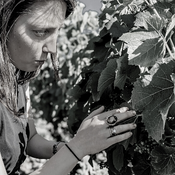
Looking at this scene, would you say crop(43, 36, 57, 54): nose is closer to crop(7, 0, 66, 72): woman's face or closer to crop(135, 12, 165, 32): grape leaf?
crop(7, 0, 66, 72): woman's face

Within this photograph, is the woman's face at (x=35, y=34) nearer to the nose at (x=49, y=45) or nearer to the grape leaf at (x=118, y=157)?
the nose at (x=49, y=45)

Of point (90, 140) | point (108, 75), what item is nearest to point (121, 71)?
point (108, 75)

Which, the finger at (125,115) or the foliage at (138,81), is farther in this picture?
the finger at (125,115)

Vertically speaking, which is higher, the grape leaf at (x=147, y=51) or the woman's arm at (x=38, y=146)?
the grape leaf at (x=147, y=51)

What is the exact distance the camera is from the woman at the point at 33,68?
1550 mm

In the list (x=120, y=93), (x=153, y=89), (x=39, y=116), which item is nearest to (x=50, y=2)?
(x=120, y=93)

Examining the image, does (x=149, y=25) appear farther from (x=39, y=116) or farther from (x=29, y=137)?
(x=39, y=116)

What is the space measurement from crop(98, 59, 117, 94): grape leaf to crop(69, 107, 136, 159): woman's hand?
141mm

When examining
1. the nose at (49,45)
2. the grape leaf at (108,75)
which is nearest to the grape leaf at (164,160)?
the grape leaf at (108,75)

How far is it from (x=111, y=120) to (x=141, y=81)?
0.84ft

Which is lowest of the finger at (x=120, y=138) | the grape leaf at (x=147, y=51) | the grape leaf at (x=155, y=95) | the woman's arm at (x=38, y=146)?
the woman's arm at (x=38, y=146)

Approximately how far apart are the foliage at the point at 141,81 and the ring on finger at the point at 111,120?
3.5 inches

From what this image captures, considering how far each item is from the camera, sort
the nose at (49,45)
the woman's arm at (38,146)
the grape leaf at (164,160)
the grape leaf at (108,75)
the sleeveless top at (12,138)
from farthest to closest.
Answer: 1. the woman's arm at (38,146)
2. the sleeveless top at (12,138)
3. the nose at (49,45)
4. the grape leaf at (108,75)
5. the grape leaf at (164,160)

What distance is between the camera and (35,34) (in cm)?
168
